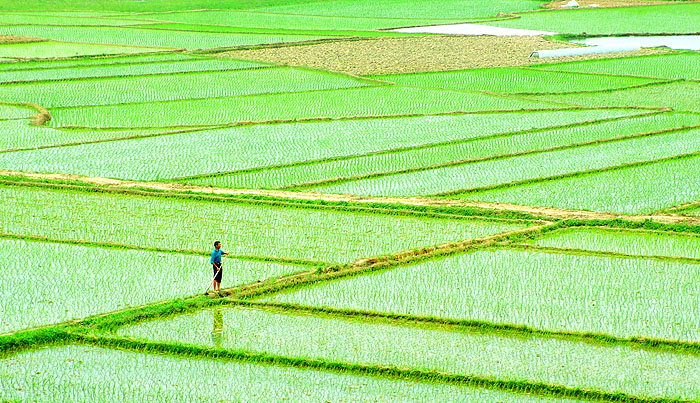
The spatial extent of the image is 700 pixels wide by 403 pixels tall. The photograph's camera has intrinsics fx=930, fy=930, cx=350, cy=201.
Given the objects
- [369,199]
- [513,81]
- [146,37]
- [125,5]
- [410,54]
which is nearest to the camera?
[369,199]

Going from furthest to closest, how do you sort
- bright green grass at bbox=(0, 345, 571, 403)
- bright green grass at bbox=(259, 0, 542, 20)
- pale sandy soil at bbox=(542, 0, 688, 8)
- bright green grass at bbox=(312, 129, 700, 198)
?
pale sandy soil at bbox=(542, 0, 688, 8) < bright green grass at bbox=(259, 0, 542, 20) < bright green grass at bbox=(312, 129, 700, 198) < bright green grass at bbox=(0, 345, 571, 403)

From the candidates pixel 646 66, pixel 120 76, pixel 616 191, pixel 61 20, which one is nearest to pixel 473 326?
pixel 616 191

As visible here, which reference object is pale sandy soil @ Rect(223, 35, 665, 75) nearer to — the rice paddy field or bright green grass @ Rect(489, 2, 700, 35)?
the rice paddy field

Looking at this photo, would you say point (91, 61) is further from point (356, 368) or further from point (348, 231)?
point (356, 368)

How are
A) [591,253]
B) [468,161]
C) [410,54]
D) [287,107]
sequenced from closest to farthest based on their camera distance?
[591,253]
[468,161]
[287,107]
[410,54]

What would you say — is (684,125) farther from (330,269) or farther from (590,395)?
(590,395)

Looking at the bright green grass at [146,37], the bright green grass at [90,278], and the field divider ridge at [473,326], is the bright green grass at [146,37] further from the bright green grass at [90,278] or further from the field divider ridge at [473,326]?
the field divider ridge at [473,326]

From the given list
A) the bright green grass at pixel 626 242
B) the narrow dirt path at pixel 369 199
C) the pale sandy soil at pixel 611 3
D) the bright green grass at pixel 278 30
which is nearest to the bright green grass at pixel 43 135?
Result: the narrow dirt path at pixel 369 199

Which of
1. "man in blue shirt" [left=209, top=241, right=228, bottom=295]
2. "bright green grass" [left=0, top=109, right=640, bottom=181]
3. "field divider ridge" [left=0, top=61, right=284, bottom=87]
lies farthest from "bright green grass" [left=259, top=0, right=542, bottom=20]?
"man in blue shirt" [left=209, top=241, right=228, bottom=295]
